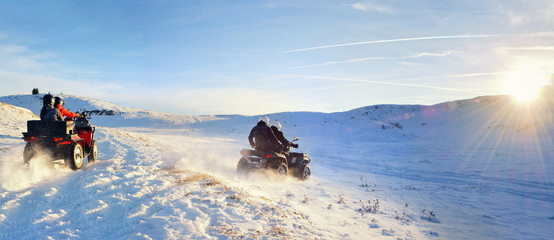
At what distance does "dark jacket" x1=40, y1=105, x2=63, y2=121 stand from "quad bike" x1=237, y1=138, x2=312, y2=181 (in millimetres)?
5245

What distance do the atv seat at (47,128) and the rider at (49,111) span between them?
31cm

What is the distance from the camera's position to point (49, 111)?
756cm

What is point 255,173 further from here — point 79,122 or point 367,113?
point 367,113

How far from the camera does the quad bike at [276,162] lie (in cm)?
934

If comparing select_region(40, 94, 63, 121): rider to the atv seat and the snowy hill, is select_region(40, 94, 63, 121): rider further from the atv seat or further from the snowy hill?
the snowy hill

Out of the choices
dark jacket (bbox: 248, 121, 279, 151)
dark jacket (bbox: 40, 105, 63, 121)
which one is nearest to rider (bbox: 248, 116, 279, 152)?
dark jacket (bbox: 248, 121, 279, 151)

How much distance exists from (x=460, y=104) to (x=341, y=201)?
45.7 metres

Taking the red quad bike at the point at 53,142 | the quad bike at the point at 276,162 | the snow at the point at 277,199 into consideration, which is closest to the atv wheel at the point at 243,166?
the quad bike at the point at 276,162

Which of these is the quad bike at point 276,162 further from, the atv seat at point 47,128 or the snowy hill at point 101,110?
the snowy hill at point 101,110

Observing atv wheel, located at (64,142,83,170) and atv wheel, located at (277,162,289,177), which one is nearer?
atv wheel, located at (64,142,83,170)

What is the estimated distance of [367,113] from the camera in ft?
158

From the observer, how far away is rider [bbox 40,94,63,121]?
7.51m

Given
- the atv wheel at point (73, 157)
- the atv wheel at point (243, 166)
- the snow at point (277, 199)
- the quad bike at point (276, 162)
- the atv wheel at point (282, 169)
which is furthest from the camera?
the atv wheel at point (243, 166)

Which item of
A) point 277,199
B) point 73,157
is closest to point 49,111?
point 73,157
